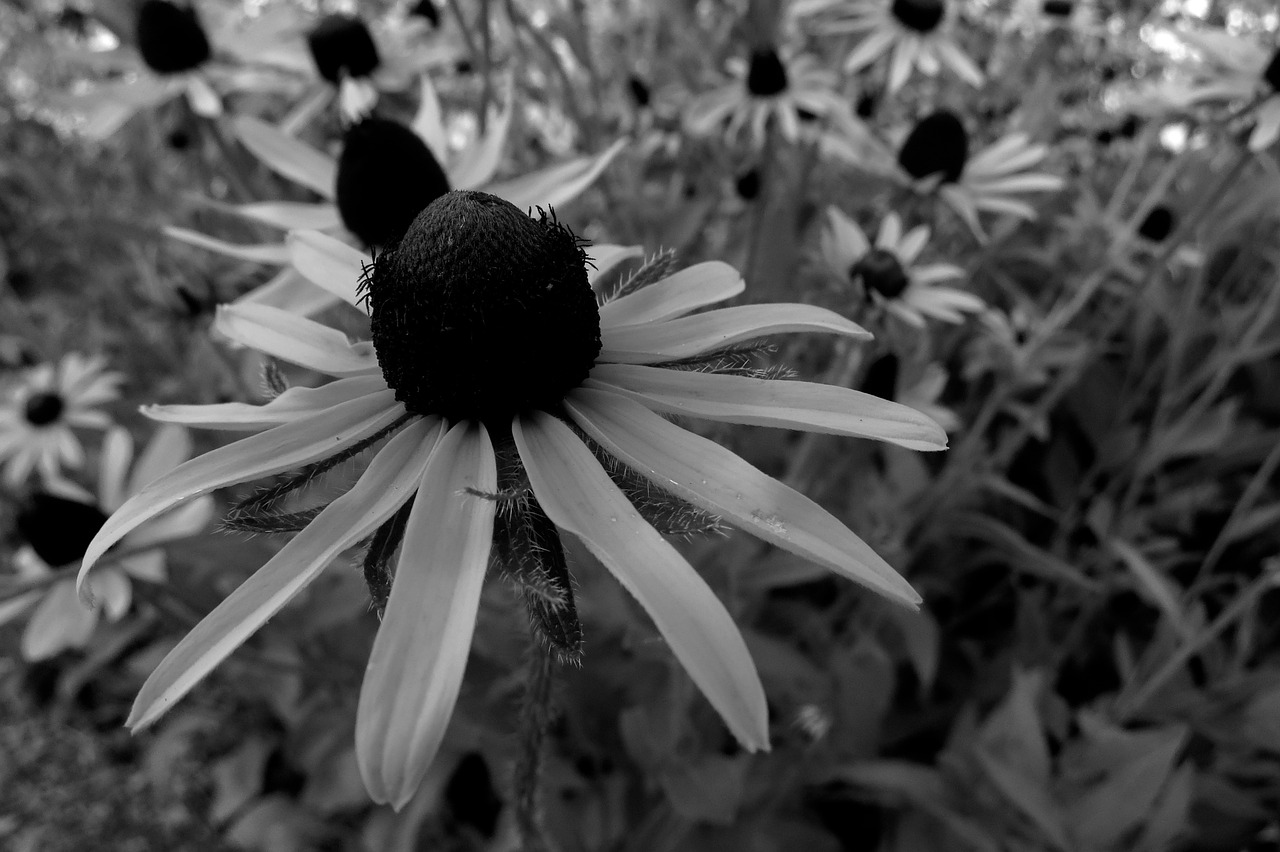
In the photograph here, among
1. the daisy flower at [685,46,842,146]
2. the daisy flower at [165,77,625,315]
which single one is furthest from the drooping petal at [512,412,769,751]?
the daisy flower at [685,46,842,146]

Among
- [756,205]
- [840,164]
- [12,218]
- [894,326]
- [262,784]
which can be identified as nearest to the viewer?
[894,326]

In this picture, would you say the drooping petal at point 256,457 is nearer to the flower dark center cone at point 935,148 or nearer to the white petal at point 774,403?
the white petal at point 774,403

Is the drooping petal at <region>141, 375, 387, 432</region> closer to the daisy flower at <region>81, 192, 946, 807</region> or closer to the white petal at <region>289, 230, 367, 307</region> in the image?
the daisy flower at <region>81, 192, 946, 807</region>

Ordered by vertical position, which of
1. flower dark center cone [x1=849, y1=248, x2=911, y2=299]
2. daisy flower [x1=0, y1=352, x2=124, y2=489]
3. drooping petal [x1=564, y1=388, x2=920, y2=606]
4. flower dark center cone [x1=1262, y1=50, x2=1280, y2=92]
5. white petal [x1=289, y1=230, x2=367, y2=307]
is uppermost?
flower dark center cone [x1=1262, y1=50, x2=1280, y2=92]

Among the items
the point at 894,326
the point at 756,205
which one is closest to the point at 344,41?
the point at 756,205

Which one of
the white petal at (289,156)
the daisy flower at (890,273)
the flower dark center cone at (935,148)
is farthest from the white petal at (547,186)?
the flower dark center cone at (935,148)

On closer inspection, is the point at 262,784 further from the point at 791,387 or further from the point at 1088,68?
the point at 1088,68
